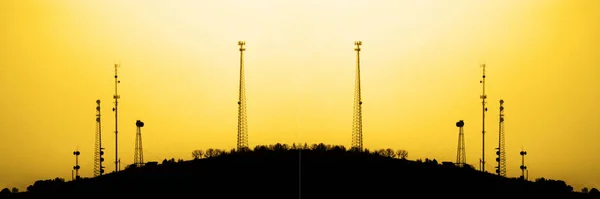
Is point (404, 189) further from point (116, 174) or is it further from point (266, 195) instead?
point (116, 174)

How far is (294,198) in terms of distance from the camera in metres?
85.7

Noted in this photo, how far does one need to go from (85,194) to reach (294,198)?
16851 mm

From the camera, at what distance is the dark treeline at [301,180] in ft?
292

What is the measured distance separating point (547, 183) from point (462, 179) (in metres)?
9.77

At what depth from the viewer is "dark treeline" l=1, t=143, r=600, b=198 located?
89062 mm

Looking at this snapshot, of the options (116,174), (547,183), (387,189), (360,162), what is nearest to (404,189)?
(387,189)

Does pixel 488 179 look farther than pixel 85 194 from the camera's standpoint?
Yes

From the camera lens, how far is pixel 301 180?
91.9m

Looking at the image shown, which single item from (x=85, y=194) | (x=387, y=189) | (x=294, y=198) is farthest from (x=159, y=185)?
(x=387, y=189)

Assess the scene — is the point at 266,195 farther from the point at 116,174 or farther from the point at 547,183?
the point at 547,183

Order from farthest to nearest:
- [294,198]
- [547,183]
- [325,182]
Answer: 1. [547,183]
2. [325,182]
3. [294,198]

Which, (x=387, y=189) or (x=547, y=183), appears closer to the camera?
(x=387, y=189)

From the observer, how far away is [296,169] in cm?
9506

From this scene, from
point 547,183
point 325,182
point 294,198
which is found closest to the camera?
point 294,198
